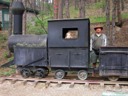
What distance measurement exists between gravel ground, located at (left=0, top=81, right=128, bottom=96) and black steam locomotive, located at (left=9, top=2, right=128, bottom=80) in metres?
0.86

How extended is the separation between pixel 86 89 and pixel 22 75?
297 cm

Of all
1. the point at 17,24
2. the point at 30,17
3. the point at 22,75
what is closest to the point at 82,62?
the point at 22,75

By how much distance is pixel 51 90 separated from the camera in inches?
315

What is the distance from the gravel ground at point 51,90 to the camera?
764cm

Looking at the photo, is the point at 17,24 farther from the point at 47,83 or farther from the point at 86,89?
the point at 86,89

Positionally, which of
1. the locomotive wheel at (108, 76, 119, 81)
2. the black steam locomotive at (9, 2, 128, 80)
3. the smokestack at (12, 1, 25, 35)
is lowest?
the locomotive wheel at (108, 76, 119, 81)

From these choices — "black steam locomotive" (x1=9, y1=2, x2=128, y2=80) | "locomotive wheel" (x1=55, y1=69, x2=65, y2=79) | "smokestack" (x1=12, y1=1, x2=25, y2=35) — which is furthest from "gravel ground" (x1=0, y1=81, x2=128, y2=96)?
"smokestack" (x1=12, y1=1, x2=25, y2=35)

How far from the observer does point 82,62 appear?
897 centimetres

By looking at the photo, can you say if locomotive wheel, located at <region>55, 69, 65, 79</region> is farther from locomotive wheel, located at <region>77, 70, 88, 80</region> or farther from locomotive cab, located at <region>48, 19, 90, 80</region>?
locomotive wheel, located at <region>77, 70, 88, 80</region>

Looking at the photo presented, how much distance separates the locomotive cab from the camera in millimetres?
8953

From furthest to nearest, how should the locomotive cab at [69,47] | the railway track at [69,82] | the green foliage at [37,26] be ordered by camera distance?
1. the green foliage at [37,26]
2. the locomotive cab at [69,47]
3. the railway track at [69,82]

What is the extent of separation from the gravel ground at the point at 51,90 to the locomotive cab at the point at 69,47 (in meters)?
0.89

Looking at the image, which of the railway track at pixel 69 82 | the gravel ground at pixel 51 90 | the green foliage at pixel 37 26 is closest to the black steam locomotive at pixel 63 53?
the railway track at pixel 69 82

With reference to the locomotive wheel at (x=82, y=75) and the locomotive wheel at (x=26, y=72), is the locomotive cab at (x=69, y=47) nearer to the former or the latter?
the locomotive wheel at (x=82, y=75)
